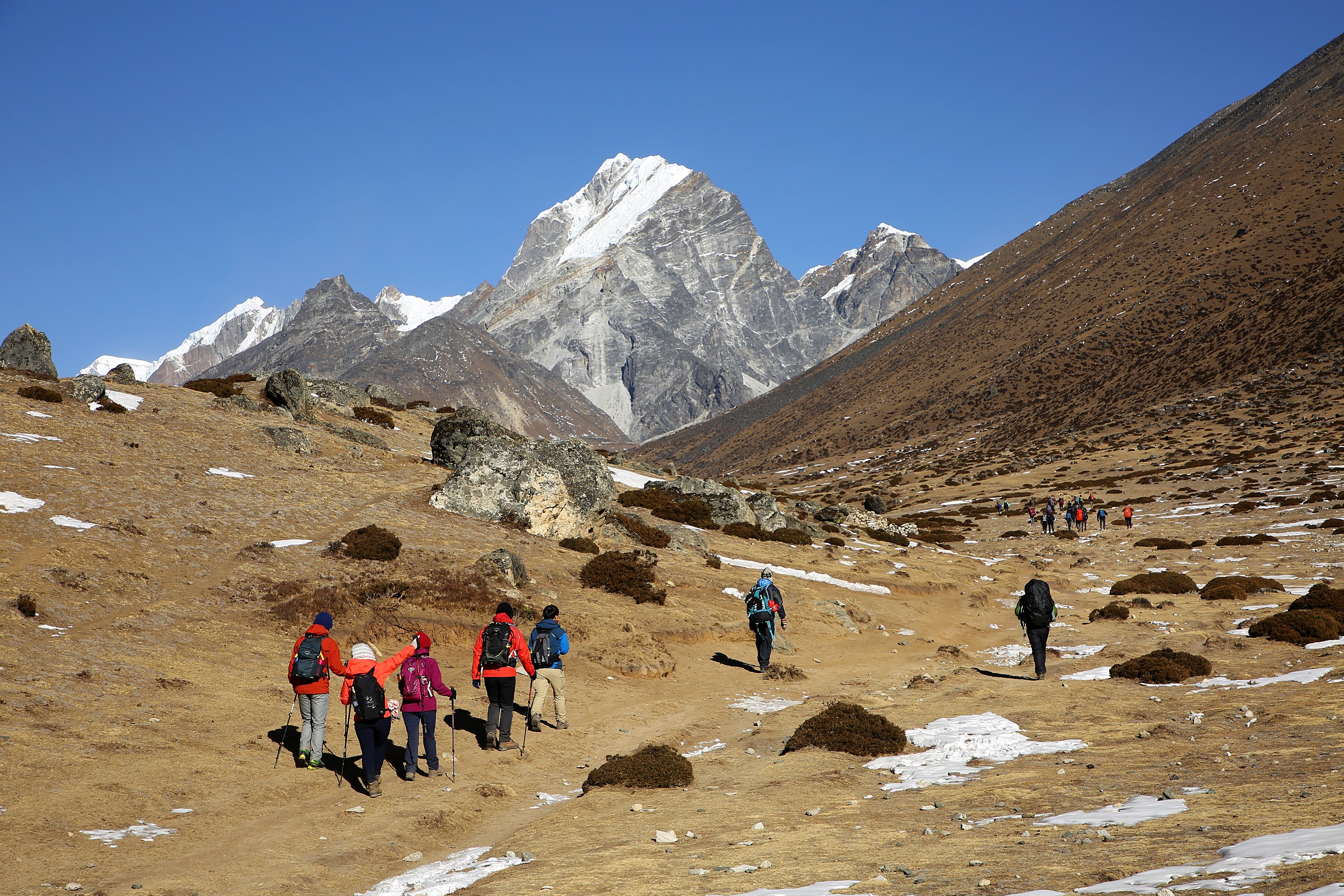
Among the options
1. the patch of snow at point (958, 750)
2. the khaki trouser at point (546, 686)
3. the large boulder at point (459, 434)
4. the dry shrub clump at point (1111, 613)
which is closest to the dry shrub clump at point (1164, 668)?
the patch of snow at point (958, 750)

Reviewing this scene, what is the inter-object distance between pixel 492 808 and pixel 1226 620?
67.4 ft

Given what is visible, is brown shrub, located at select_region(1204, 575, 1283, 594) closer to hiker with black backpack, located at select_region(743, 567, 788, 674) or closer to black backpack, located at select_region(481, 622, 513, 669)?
hiker with black backpack, located at select_region(743, 567, 788, 674)

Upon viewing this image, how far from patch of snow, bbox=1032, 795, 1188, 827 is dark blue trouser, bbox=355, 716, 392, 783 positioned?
26.4 ft

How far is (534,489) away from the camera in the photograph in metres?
28.0

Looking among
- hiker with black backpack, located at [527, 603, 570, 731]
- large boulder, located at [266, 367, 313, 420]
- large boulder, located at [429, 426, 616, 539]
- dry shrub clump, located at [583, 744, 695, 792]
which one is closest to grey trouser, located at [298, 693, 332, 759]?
hiker with black backpack, located at [527, 603, 570, 731]

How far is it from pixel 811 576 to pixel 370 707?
70.2 ft

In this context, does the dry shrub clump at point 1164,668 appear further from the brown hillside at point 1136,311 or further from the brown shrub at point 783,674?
the brown hillside at point 1136,311

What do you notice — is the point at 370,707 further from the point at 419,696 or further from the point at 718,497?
the point at 718,497

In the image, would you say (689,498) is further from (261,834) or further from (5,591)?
(261,834)

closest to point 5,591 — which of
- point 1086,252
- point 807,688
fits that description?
point 807,688

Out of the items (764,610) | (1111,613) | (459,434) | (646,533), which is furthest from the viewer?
(459,434)

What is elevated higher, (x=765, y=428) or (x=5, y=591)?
(x=765, y=428)

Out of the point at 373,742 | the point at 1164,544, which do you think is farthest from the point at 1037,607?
the point at 1164,544

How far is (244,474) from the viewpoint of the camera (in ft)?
93.1
